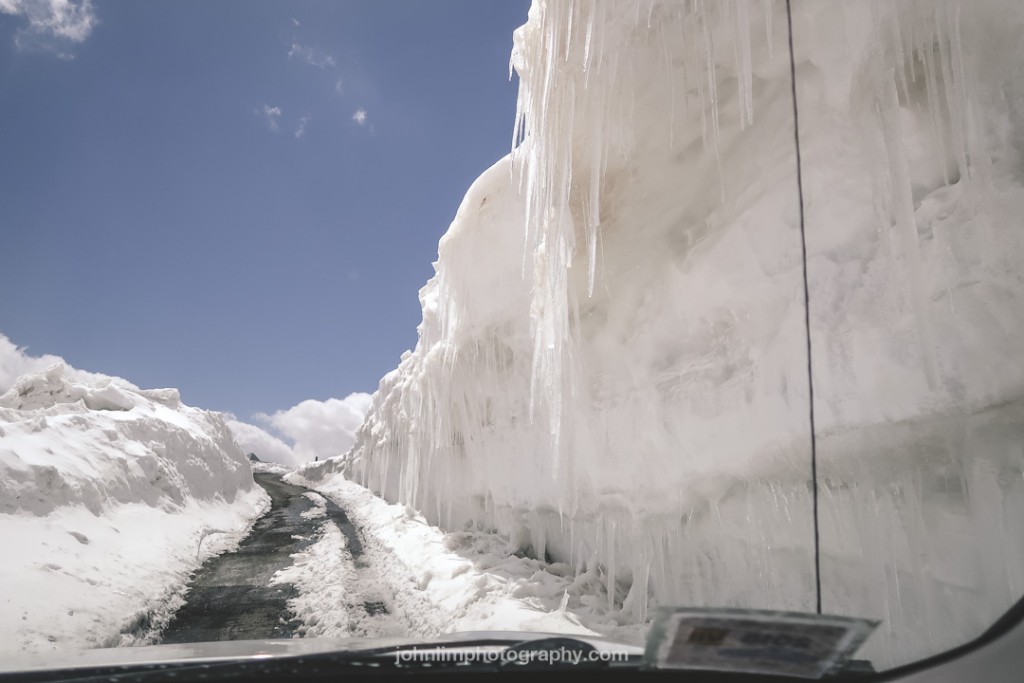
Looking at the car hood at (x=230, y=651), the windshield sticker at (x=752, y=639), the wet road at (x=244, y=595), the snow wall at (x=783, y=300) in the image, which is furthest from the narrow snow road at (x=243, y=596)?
the windshield sticker at (x=752, y=639)

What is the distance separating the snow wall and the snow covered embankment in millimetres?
5377

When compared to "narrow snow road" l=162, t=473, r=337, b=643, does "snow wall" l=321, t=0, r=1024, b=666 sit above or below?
above

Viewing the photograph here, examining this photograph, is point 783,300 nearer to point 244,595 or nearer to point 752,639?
point 752,639

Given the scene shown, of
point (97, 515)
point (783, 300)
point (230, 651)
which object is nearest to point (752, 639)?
point (230, 651)

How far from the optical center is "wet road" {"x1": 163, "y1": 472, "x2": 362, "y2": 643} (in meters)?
5.27

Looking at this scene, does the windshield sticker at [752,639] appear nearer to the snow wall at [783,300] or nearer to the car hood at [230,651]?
the car hood at [230,651]

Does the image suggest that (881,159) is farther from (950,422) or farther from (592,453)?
(592,453)

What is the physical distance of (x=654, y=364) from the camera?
17.9ft

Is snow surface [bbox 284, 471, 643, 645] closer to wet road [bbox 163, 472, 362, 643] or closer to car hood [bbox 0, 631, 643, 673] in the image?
wet road [bbox 163, 472, 362, 643]

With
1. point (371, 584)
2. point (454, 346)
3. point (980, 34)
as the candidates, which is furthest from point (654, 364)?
point (454, 346)

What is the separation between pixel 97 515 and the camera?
28.8 feet

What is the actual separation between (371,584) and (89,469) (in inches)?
245

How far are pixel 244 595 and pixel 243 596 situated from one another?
0.06m

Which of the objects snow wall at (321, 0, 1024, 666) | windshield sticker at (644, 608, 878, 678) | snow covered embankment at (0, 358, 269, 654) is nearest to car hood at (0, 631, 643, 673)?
windshield sticker at (644, 608, 878, 678)
